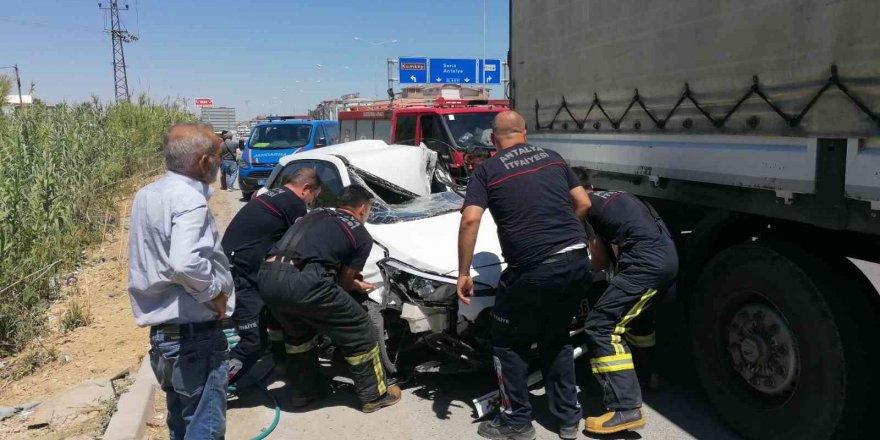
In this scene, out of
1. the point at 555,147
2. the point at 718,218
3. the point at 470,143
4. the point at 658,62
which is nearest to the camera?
the point at 718,218

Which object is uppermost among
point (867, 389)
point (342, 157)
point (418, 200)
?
point (342, 157)

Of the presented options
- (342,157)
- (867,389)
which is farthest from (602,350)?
(342,157)

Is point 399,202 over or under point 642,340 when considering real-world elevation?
over

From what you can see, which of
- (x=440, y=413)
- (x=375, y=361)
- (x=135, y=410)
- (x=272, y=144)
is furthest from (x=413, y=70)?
(x=135, y=410)

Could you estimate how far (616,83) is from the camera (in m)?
4.53

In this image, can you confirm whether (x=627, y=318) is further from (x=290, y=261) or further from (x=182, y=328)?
(x=182, y=328)

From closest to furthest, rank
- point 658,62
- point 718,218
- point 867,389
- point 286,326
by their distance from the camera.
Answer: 1. point 867,389
2. point 718,218
3. point 658,62
4. point 286,326

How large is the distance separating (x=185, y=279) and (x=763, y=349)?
2.93m

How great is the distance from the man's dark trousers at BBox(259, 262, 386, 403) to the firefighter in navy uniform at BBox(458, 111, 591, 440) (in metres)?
0.84

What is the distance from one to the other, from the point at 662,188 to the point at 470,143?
24.2 feet

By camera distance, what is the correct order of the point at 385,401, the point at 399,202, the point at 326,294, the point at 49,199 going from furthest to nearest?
the point at 49,199, the point at 399,202, the point at 385,401, the point at 326,294

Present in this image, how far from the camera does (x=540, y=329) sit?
3.77 meters

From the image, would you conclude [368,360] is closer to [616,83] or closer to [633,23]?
[616,83]

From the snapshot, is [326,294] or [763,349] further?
[326,294]
